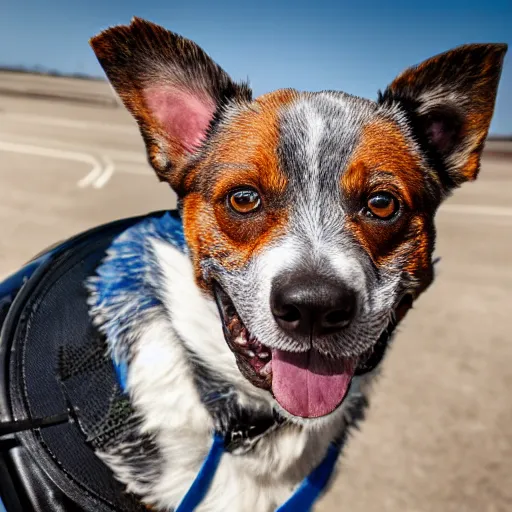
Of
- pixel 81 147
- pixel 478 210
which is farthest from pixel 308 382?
pixel 81 147

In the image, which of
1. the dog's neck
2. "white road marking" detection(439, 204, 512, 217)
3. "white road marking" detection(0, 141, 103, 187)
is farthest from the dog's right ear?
"white road marking" detection(0, 141, 103, 187)

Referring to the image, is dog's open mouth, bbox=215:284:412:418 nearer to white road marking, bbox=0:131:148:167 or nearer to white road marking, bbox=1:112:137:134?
white road marking, bbox=0:131:148:167

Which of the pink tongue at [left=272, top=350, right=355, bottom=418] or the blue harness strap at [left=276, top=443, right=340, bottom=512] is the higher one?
the pink tongue at [left=272, top=350, right=355, bottom=418]

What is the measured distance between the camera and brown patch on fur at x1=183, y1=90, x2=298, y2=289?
1.58 m

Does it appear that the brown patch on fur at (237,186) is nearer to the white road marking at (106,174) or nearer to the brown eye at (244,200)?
the brown eye at (244,200)

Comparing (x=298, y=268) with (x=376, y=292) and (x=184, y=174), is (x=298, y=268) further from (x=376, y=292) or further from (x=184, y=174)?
(x=184, y=174)

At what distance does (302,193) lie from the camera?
158 centimetres

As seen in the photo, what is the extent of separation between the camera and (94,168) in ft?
23.9

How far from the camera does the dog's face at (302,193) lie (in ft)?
5.00

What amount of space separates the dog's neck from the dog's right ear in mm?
322

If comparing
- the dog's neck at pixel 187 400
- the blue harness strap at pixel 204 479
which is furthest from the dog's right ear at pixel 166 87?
the blue harness strap at pixel 204 479

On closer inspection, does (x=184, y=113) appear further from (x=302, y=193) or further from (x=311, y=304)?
(x=311, y=304)

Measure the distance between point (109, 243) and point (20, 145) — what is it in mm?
6822

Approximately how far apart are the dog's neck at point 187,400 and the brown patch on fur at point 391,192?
450 mm
